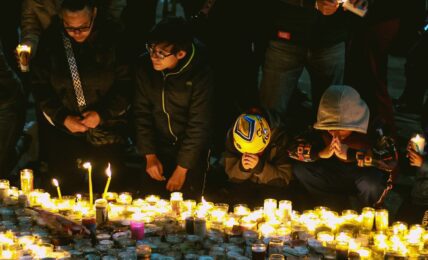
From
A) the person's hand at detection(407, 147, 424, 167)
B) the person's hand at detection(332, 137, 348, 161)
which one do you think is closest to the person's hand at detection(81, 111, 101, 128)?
the person's hand at detection(332, 137, 348, 161)

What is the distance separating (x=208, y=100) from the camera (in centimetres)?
567

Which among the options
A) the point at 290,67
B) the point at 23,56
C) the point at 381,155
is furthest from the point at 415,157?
the point at 23,56

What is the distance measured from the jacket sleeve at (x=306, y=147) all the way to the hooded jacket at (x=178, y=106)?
2.25 ft

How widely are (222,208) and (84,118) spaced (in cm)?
147

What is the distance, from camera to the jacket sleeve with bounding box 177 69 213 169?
5.63 m

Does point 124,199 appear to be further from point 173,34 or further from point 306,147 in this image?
point 306,147

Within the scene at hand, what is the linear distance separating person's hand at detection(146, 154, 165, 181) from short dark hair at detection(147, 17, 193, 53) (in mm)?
956

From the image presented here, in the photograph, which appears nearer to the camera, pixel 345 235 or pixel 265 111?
pixel 345 235

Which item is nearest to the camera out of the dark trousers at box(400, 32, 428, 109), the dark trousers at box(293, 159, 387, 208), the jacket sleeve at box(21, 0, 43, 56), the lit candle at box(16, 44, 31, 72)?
the dark trousers at box(293, 159, 387, 208)

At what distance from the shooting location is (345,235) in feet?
14.8

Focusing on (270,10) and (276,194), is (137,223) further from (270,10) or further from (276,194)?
(270,10)

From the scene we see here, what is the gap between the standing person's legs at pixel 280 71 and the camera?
5947 mm

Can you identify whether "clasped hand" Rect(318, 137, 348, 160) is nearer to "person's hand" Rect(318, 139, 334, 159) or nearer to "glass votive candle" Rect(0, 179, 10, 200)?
"person's hand" Rect(318, 139, 334, 159)

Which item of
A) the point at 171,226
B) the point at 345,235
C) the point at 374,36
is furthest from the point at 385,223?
the point at 374,36
